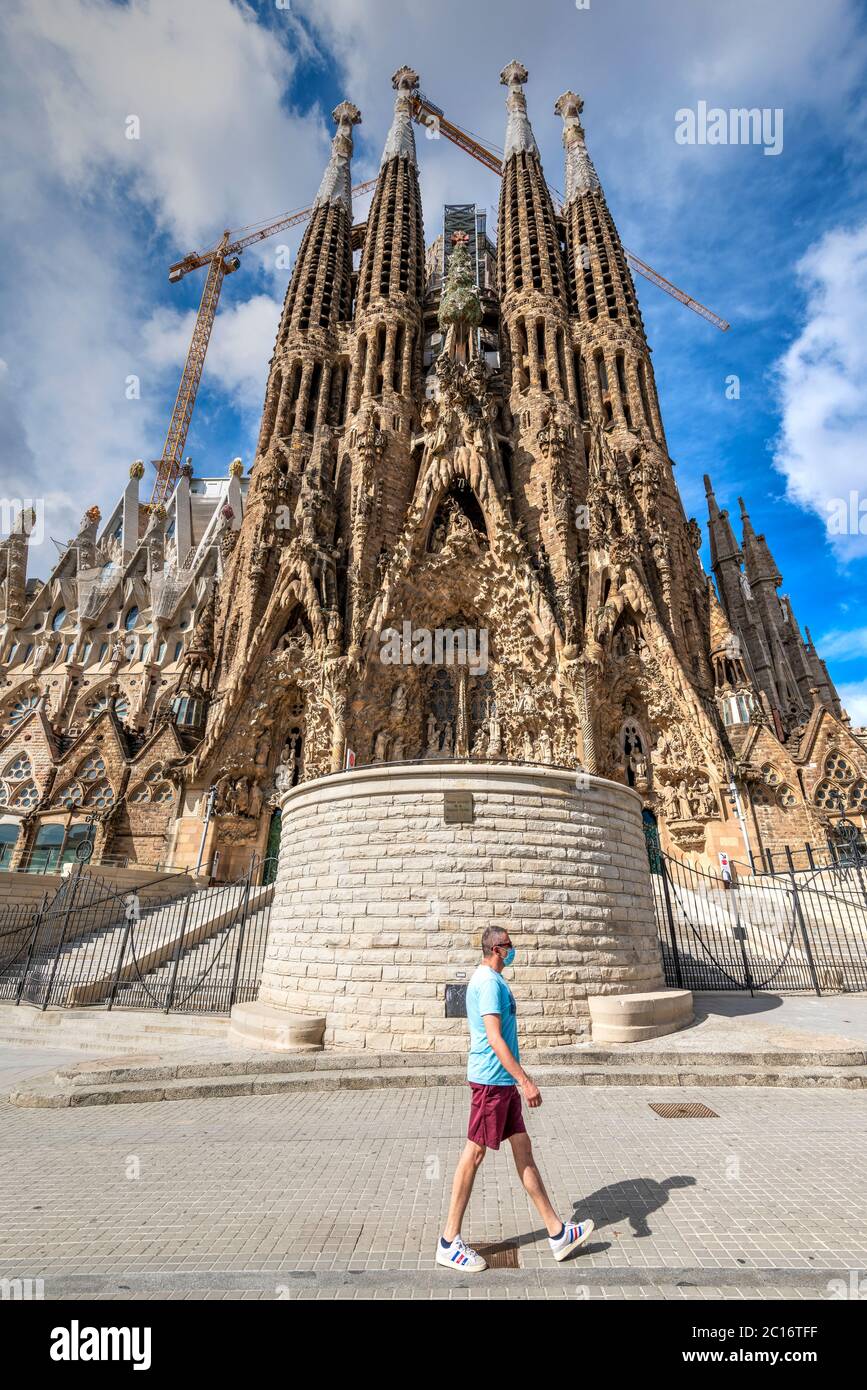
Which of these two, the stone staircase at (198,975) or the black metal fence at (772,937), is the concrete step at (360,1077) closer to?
the stone staircase at (198,975)

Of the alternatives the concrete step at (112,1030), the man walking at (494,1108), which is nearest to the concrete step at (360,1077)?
the concrete step at (112,1030)

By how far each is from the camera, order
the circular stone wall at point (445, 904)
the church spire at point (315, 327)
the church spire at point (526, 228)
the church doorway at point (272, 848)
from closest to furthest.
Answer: the circular stone wall at point (445, 904), the church doorway at point (272, 848), the church spire at point (315, 327), the church spire at point (526, 228)

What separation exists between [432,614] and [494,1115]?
70.1 ft

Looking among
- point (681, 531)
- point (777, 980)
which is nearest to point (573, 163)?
point (681, 531)

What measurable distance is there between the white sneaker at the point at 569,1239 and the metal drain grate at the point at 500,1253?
0.20 m

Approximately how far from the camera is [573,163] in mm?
37062

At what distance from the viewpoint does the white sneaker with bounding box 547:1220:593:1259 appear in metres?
2.93

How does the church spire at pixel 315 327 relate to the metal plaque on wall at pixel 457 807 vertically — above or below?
above

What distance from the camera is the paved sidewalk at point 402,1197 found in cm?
285

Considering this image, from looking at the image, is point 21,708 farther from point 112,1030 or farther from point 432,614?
point 112,1030

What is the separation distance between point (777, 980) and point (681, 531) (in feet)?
65.2

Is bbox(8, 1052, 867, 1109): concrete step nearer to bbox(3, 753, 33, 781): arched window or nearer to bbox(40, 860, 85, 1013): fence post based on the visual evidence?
bbox(40, 860, 85, 1013): fence post

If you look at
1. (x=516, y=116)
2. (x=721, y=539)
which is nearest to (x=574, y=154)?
(x=516, y=116)
